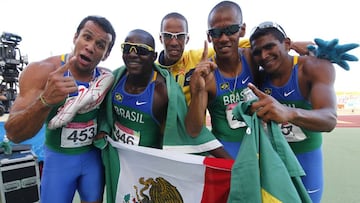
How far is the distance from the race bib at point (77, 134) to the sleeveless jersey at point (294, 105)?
136 cm

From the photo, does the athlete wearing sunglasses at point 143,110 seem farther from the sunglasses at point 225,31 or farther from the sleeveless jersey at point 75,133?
the sunglasses at point 225,31

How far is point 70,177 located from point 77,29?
44.9 inches

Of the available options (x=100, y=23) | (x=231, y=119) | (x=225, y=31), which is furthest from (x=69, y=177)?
(x=225, y=31)

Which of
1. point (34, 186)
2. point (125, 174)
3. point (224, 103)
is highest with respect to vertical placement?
point (224, 103)

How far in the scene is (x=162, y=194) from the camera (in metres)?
1.67

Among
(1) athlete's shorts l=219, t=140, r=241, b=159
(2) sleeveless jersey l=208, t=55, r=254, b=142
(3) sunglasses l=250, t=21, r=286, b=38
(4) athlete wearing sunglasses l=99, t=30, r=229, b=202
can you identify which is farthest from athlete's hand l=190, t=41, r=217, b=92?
(1) athlete's shorts l=219, t=140, r=241, b=159

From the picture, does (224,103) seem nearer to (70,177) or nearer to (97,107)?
(97,107)

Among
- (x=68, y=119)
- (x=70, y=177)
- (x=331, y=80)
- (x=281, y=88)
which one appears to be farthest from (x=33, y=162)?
(x=331, y=80)

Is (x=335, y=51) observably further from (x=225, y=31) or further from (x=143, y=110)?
(x=143, y=110)

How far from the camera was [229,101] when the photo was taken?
1.87 metres

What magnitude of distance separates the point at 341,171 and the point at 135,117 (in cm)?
418

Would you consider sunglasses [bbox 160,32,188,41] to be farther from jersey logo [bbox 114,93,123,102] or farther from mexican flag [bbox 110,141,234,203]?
mexican flag [bbox 110,141,234,203]

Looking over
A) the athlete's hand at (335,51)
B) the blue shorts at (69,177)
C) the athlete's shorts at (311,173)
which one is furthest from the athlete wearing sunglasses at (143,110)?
the athlete's hand at (335,51)

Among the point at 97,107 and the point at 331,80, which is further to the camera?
the point at 97,107
